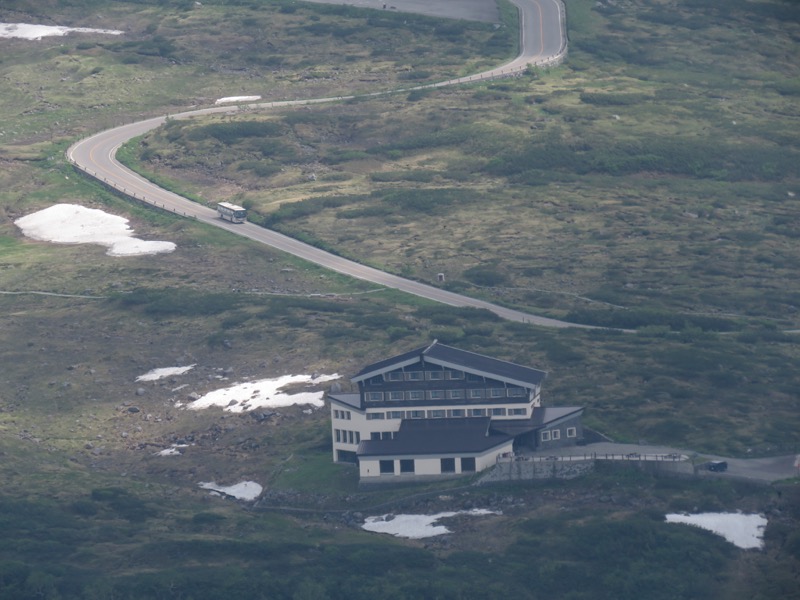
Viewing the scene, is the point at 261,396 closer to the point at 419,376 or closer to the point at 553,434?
the point at 419,376

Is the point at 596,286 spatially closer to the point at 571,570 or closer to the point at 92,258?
the point at 92,258

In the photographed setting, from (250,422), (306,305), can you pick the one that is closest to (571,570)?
(250,422)

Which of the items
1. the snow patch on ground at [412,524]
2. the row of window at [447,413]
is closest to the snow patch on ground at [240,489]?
the row of window at [447,413]

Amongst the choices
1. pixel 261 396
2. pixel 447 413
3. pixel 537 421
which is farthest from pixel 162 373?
pixel 537 421

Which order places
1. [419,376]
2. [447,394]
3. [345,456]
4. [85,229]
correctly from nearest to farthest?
[447,394]
[419,376]
[345,456]
[85,229]

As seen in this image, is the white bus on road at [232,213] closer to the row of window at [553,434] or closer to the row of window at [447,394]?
the row of window at [447,394]

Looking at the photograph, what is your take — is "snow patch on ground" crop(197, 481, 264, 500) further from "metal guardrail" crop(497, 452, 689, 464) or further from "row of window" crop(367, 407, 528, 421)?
"metal guardrail" crop(497, 452, 689, 464)

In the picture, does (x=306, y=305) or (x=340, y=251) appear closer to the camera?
(x=306, y=305)
